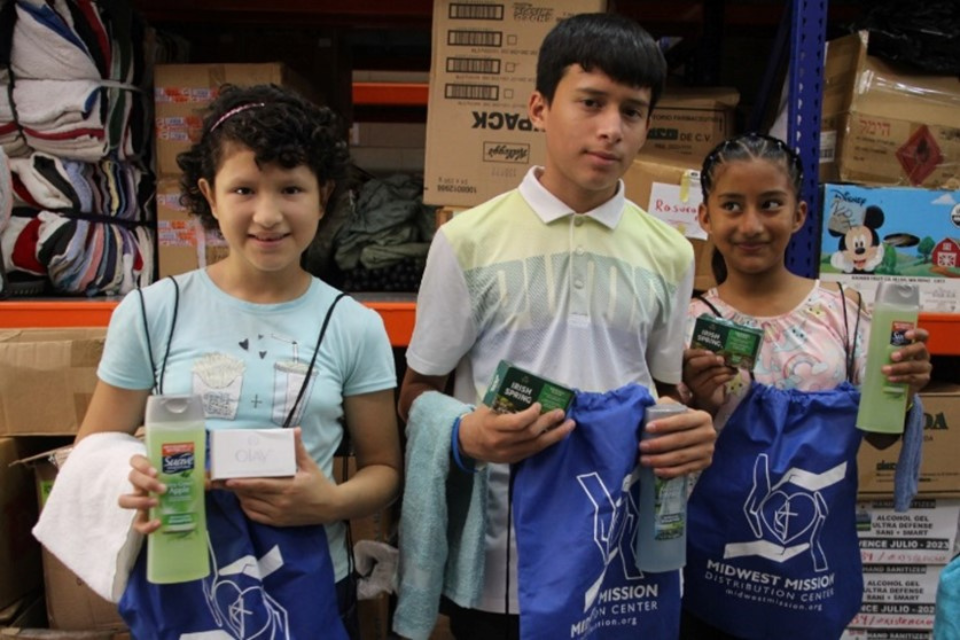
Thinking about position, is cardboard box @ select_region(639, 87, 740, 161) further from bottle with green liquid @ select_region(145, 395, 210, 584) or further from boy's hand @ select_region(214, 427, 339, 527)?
bottle with green liquid @ select_region(145, 395, 210, 584)

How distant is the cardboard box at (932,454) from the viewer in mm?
1946

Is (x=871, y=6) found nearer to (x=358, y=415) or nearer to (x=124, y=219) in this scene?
(x=358, y=415)

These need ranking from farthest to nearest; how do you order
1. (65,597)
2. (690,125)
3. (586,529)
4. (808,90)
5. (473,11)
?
(690,125) → (473,11) → (808,90) → (65,597) → (586,529)

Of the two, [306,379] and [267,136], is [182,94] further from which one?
[306,379]

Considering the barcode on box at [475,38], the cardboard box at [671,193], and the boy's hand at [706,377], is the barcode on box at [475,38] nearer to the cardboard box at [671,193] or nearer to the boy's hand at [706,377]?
the cardboard box at [671,193]

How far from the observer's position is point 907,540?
2025 millimetres

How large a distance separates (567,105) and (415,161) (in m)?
3.52

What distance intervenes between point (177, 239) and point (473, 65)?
39.8 inches

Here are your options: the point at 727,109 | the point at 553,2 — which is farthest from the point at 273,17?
the point at 727,109

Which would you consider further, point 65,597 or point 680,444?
point 65,597

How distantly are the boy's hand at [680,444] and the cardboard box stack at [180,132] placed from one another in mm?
1555

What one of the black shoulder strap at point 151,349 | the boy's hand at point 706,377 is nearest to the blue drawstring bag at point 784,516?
the boy's hand at point 706,377

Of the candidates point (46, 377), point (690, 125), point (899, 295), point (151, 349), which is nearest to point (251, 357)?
point (151, 349)

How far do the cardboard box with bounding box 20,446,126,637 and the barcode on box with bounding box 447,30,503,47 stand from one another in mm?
1418
